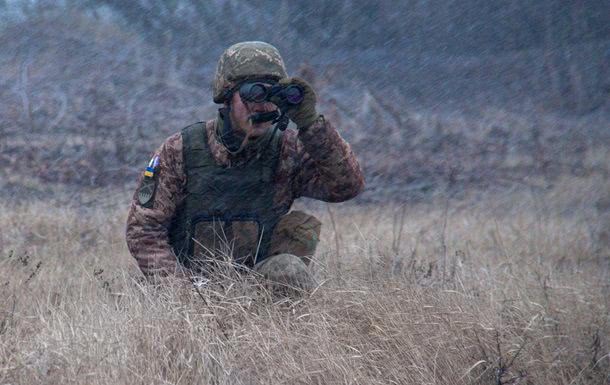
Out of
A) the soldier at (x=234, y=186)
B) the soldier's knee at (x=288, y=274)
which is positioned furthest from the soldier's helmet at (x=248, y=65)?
the soldier's knee at (x=288, y=274)

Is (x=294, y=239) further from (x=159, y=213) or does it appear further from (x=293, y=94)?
(x=293, y=94)

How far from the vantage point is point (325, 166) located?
4.57 m

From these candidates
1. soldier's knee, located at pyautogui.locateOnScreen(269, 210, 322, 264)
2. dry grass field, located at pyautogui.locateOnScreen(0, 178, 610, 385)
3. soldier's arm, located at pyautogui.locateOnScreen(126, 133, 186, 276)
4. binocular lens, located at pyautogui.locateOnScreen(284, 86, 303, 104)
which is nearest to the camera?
dry grass field, located at pyautogui.locateOnScreen(0, 178, 610, 385)

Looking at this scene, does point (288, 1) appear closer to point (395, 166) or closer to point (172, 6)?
point (172, 6)

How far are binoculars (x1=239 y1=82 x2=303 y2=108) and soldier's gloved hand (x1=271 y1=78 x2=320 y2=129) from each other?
0.02 m

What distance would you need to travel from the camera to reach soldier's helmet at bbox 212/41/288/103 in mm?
4723

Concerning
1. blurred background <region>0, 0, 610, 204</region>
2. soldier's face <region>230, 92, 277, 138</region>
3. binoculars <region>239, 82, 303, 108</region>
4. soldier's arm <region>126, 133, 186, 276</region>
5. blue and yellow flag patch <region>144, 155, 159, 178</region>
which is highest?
binoculars <region>239, 82, 303, 108</region>

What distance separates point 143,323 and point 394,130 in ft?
24.2

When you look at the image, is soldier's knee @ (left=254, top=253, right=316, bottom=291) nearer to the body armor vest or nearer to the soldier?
the soldier

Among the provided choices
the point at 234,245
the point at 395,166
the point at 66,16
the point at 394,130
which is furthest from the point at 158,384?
the point at 66,16

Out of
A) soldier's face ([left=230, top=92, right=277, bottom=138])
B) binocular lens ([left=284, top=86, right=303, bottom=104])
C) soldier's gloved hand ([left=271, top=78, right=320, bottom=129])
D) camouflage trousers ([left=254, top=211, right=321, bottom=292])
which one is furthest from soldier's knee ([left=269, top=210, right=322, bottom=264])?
binocular lens ([left=284, top=86, right=303, bottom=104])

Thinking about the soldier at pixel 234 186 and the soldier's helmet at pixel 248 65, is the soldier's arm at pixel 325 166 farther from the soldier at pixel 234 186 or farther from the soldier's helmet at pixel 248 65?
the soldier's helmet at pixel 248 65

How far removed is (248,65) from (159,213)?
32.3 inches

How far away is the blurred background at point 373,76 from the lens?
1020 cm
